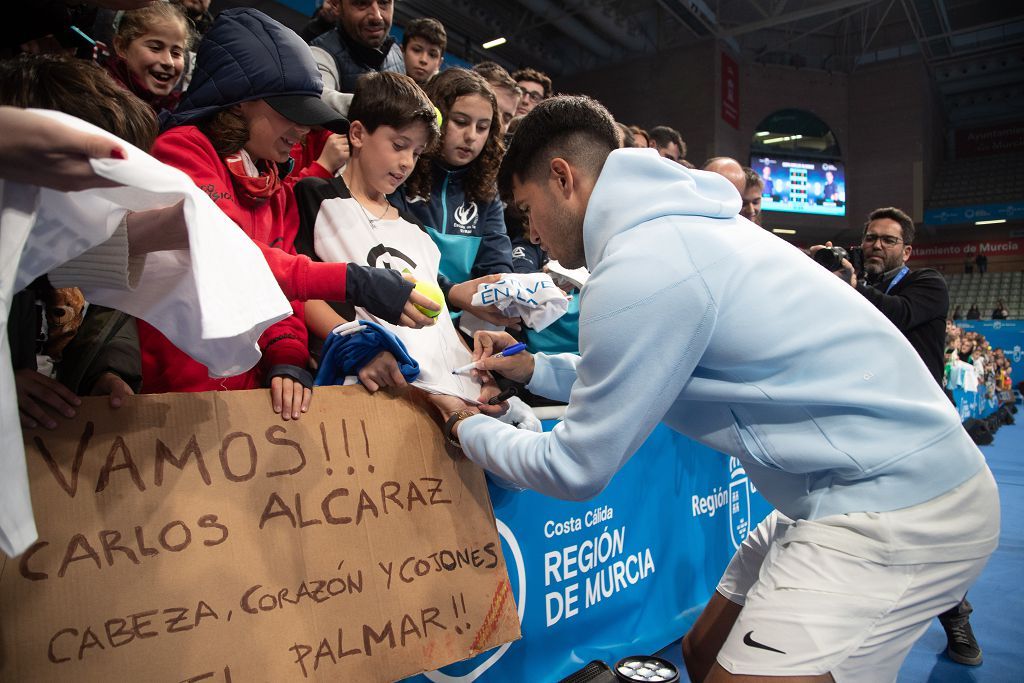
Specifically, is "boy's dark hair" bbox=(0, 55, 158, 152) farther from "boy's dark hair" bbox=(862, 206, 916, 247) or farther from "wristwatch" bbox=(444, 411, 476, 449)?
"boy's dark hair" bbox=(862, 206, 916, 247)

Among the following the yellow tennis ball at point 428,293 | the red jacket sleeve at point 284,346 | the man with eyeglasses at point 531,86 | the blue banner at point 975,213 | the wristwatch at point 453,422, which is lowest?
the wristwatch at point 453,422

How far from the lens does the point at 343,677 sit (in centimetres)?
125

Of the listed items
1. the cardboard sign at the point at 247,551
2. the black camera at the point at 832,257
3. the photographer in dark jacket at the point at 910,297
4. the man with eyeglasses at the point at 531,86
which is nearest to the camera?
the cardboard sign at the point at 247,551

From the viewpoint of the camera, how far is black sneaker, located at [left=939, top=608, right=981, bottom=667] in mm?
2590

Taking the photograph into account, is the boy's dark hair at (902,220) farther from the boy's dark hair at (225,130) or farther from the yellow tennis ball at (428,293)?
the boy's dark hair at (225,130)

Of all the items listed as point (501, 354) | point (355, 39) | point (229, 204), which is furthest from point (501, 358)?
point (355, 39)

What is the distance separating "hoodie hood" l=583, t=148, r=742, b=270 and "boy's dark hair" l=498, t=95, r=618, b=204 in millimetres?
191

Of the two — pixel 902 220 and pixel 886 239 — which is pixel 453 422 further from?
pixel 902 220

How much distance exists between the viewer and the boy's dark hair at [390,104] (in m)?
1.90

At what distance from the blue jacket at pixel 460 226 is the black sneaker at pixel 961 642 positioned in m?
2.26

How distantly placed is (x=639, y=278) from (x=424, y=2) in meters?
12.5

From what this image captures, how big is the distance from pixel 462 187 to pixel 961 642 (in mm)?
2603

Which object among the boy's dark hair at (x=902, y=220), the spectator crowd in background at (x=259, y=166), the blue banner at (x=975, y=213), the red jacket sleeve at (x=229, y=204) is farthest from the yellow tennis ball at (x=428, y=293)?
the blue banner at (x=975, y=213)

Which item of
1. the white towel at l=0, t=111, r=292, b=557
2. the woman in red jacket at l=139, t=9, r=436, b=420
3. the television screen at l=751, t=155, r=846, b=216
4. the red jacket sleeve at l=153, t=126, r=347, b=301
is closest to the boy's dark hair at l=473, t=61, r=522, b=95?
the woman in red jacket at l=139, t=9, r=436, b=420
